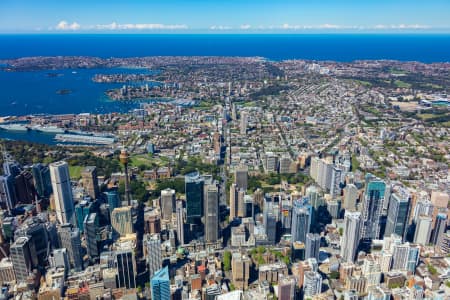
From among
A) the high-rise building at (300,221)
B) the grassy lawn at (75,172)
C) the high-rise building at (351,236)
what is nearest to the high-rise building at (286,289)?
the high-rise building at (300,221)

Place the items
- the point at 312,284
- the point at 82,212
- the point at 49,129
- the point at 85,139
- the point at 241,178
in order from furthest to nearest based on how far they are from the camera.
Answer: the point at 49,129
the point at 85,139
the point at 241,178
the point at 82,212
the point at 312,284

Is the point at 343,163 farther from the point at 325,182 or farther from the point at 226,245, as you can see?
the point at 226,245

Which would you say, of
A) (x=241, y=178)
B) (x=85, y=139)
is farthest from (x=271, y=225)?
(x=85, y=139)

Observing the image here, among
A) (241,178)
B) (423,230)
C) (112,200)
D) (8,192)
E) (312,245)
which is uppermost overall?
(8,192)

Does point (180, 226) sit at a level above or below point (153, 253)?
below

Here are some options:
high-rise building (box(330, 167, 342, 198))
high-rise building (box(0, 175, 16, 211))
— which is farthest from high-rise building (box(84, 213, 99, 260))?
high-rise building (box(330, 167, 342, 198))

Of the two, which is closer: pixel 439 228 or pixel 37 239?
pixel 37 239

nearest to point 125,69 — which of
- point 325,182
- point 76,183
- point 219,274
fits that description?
point 76,183

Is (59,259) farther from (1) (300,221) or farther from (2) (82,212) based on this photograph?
(1) (300,221)
